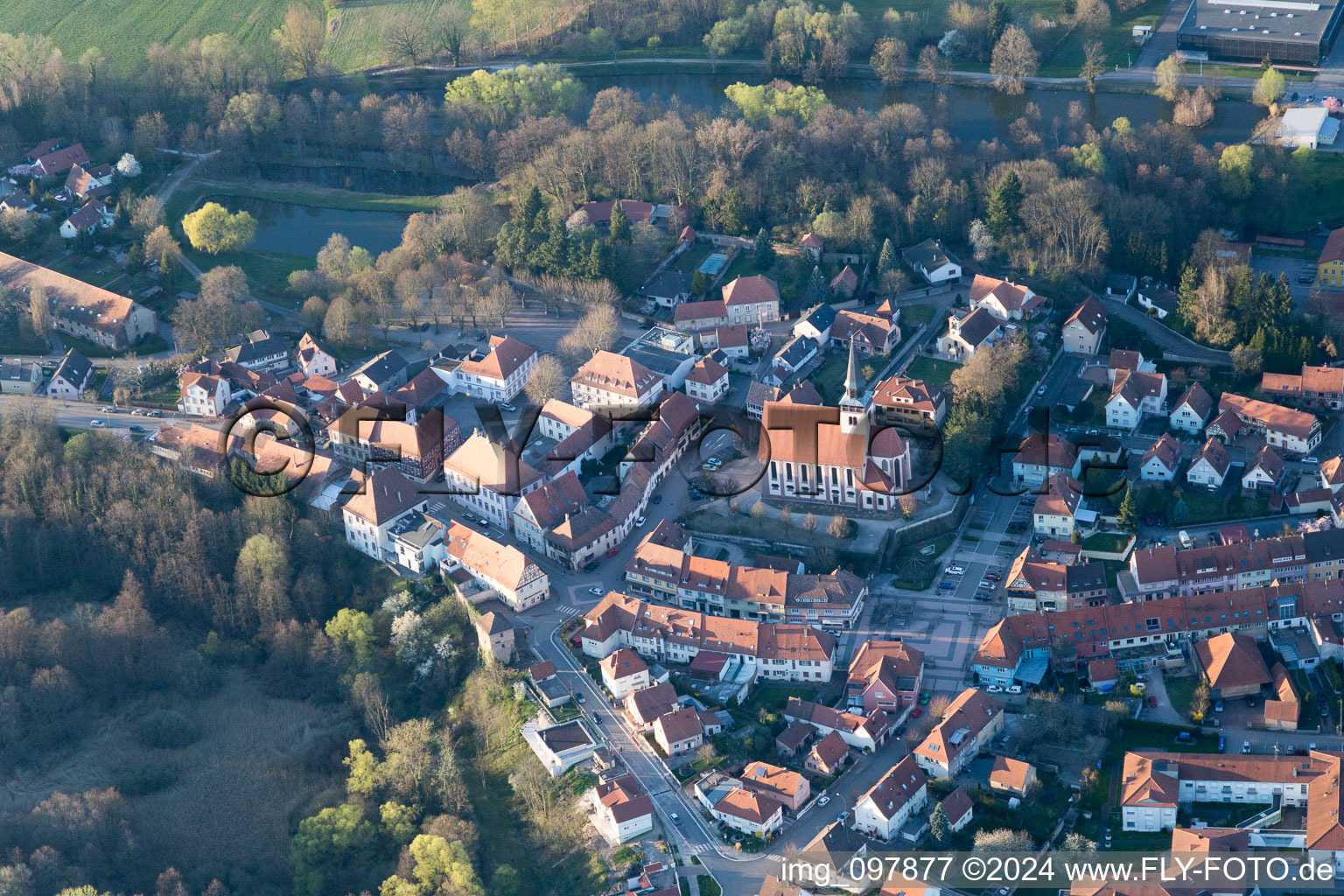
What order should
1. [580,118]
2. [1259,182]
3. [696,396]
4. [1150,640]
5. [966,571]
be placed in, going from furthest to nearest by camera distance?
1. [580,118]
2. [1259,182]
3. [696,396]
4. [966,571]
5. [1150,640]

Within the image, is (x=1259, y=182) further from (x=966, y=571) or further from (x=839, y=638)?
(x=839, y=638)

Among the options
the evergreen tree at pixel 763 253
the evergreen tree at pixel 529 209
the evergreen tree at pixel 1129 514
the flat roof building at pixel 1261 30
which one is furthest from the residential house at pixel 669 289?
the flat roof building at pixel 1261 30

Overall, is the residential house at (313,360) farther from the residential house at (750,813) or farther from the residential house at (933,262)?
the residential house at (750,813)

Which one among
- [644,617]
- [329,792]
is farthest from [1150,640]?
[329,792]

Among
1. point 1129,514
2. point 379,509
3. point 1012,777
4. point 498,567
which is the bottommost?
point 1012,777

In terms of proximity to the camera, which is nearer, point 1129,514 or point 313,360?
point 1129,514

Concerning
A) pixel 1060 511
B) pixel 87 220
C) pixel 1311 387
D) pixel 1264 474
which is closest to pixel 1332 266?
pixel 1311 387

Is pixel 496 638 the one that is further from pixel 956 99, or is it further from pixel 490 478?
pixel 956 99
